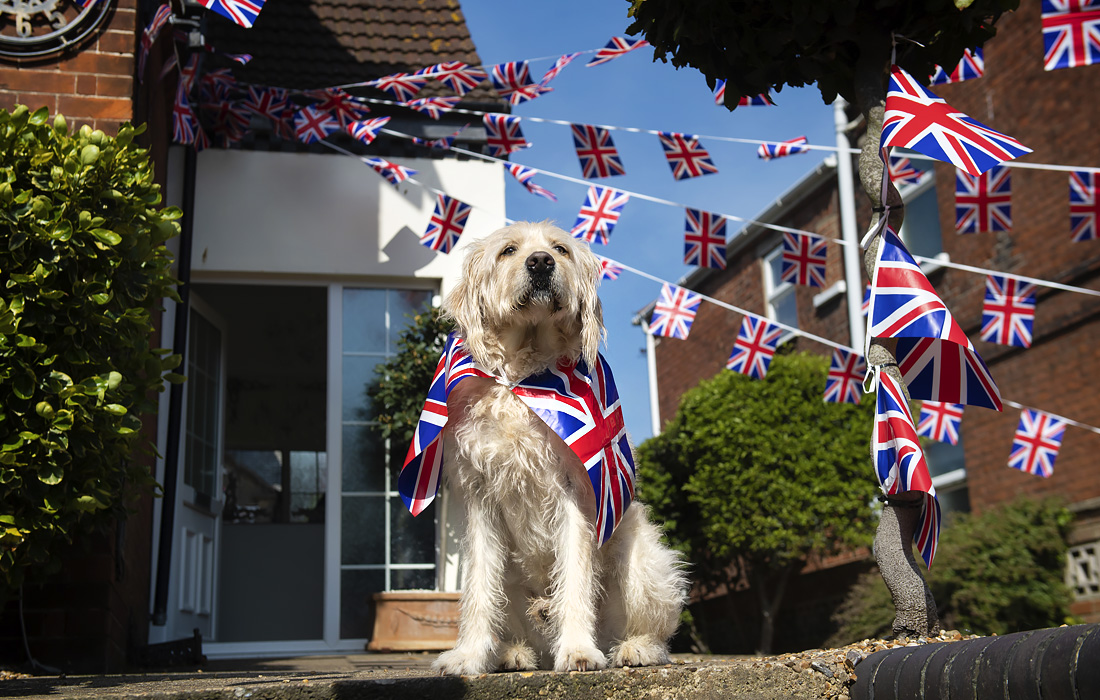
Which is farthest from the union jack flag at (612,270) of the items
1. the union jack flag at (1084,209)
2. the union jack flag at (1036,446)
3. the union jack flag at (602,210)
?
the union jack flag at (1036,446)

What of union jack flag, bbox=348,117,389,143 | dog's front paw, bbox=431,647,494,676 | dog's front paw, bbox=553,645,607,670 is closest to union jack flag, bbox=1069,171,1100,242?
union jack flag, bbox=348,117,389,143

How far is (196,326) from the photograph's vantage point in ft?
22.8

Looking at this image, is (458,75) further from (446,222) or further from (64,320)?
(64,320)

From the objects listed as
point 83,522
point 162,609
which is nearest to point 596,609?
point 83,522

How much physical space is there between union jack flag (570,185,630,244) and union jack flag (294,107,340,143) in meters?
1.95

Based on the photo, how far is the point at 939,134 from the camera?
268cm

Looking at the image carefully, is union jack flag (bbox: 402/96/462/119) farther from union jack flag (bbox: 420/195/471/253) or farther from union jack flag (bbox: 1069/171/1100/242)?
union jack flag (bbox: 1069/171/1100/242)

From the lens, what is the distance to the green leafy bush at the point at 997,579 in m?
7.76

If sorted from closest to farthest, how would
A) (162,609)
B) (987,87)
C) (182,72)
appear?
(162,609) → (182,72) → (987,87)

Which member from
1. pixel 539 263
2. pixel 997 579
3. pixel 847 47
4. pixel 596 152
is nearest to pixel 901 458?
pixel 539 263

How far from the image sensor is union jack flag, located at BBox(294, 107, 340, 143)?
6531mm

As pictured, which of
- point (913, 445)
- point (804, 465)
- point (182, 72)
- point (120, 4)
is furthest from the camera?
point (804, 465)

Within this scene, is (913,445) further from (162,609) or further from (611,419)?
(162,609)

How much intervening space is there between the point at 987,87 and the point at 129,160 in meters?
10.2
